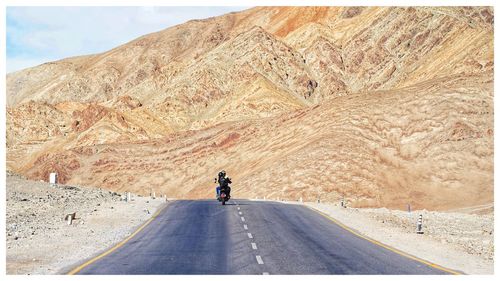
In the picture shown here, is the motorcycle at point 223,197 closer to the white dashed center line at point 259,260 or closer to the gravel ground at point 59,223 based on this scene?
the gravel ground at point 59,223

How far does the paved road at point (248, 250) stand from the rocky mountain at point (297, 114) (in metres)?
36.7

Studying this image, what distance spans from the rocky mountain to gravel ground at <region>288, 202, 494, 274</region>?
2411 cm

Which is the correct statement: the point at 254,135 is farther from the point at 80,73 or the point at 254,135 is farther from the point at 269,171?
the point at 80,73

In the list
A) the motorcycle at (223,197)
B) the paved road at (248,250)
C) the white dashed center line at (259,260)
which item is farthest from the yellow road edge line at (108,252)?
the motorcycle at (223,197)

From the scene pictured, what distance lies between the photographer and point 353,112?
8588 centimetres

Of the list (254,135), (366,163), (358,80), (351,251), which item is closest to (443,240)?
(351,251)

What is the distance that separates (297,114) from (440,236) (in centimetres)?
6559

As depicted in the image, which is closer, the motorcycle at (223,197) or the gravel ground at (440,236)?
the gravel ground at (440,236)

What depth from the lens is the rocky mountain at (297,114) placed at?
72.5 metres

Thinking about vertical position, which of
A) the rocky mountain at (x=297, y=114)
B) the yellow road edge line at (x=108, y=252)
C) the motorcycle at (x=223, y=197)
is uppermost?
the rocky mountain at (x=297, y=114)

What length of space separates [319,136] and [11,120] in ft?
252

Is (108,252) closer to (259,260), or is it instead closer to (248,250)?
(248,250)

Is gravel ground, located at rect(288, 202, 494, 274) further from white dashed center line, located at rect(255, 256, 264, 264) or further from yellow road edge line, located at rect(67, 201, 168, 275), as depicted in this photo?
yellow road edge line, located at rect(67, 201, 168, 275)

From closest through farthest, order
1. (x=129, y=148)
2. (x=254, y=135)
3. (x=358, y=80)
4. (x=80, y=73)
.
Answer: (x=254, y=135)
(x=129, y=148)
(x=358, y=80)
(x=80, y=73)
